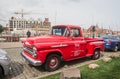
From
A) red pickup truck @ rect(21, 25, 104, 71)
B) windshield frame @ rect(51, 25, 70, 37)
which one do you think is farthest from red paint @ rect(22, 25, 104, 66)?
windshield frame @ rect(51, 25, 70, 37)

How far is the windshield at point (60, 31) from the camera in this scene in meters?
8.40

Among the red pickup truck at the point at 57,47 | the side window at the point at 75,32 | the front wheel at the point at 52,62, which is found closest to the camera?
the red pickup truck at the point at 57,47

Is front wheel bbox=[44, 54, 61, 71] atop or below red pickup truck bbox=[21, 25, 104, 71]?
below

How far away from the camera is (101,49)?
10648 millimetres

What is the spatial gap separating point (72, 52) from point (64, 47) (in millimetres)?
664

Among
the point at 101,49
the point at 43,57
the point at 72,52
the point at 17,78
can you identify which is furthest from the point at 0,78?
the point at 101,49

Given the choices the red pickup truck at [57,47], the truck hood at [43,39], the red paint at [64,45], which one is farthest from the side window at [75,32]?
the truck hood at [43,39]

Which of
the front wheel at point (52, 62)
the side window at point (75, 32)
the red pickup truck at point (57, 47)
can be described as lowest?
the front wheel at point (52, 62)

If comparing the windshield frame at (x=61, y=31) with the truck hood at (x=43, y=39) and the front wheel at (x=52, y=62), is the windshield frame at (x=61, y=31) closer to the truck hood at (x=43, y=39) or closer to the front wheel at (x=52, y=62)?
the truck hood at (x=43, y=39)

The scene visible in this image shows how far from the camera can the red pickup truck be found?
22.8ft

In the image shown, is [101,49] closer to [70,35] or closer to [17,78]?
[70,35]

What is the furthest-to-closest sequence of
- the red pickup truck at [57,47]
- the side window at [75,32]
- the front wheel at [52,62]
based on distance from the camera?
1. the side window at [75,32]
2. the front wheel at [52,62]
3. the red pickup truck at [57,47]

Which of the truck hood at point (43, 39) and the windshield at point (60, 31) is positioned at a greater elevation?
the windshield at point (60, 31)

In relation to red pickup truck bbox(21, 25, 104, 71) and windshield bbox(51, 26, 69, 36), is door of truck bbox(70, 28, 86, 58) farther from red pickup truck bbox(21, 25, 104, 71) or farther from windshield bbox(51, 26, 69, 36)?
windshield bbox(51, 26, 69, 36)
